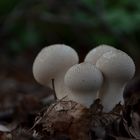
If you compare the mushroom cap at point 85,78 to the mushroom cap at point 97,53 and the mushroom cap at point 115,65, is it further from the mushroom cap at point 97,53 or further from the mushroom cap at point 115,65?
the mushroom cap at point 97,53

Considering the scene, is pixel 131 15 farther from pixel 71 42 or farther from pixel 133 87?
pixel 133 87

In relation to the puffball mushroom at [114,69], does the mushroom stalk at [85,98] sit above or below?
below

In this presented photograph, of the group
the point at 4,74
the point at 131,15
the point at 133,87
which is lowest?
the point at 133,87

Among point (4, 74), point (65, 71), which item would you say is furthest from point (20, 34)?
point (65, 71)

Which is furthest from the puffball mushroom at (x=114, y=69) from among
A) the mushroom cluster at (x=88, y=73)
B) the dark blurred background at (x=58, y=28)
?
the dark blurred background at (x=58, y=28)

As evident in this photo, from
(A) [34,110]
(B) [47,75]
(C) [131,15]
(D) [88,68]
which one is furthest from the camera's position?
(C) [131,15]

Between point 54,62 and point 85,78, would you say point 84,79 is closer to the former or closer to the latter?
point 85,78

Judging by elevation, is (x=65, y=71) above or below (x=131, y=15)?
below
